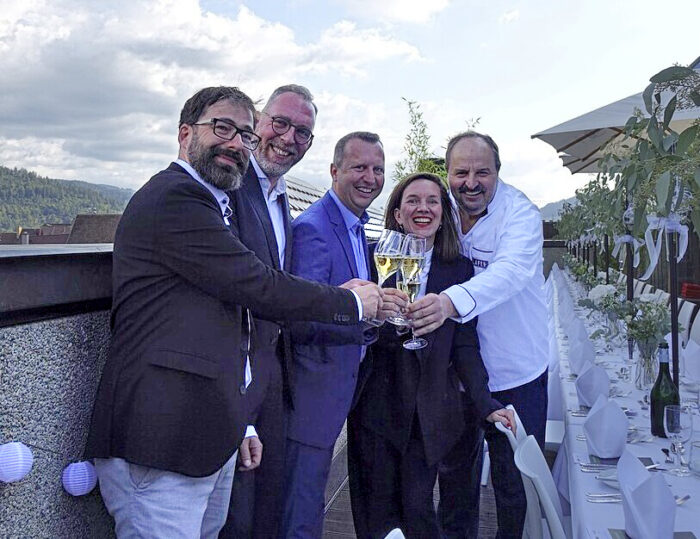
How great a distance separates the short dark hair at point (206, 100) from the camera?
164cm

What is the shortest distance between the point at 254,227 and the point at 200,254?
496 mm

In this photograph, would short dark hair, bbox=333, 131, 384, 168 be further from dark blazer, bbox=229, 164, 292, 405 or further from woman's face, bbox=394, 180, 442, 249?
dark blazer, bbox=229, 164, 292, 405

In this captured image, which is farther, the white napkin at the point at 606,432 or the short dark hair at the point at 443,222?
the short dark hair at the point at 443,222

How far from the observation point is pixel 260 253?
1.85 meters

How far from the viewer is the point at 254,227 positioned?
6.15 ft

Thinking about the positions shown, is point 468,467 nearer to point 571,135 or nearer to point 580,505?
point 580,505

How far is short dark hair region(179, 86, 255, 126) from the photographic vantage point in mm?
1642

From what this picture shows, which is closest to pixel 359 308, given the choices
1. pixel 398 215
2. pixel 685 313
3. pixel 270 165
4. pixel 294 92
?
pixel 270 165

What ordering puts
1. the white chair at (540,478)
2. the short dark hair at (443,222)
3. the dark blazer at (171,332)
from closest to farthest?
the dark blazer at (171,332), the white chair at (540,478), the short dark hair at (443,222)

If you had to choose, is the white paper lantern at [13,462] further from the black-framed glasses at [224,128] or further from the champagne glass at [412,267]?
the champagne glass at [412,267]

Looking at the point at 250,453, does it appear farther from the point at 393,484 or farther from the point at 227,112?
the point at 227,112

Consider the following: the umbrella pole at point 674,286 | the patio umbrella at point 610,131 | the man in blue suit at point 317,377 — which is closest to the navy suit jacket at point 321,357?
the man in blue suit at point 317,377

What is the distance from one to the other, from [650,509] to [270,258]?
1246mm

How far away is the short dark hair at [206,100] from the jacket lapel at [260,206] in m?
0.35
